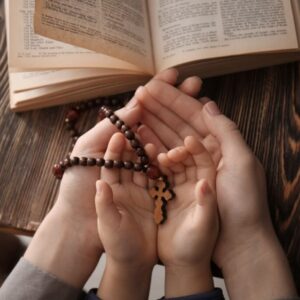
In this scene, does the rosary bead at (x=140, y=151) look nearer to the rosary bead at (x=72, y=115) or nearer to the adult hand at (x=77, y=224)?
the adult hand at (x=77, y=224)

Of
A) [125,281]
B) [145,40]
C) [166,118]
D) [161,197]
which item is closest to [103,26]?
[145,40]

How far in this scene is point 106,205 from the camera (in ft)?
1.84

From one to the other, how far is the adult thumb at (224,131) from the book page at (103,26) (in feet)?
0.40

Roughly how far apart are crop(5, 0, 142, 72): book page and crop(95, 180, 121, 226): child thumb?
0.21 meters

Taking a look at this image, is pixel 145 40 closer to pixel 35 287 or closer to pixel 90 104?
pixel 90 104

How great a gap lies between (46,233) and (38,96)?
0.77ft

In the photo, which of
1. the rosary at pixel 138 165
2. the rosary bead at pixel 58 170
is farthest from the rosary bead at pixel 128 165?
the rosary bead at pixel 58 170

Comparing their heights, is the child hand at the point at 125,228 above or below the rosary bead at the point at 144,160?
below

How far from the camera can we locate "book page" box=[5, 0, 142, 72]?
2.18 feet

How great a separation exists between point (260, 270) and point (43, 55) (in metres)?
0.47

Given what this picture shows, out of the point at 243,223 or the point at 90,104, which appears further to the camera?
the point at 90,104

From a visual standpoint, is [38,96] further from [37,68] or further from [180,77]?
[180,77]

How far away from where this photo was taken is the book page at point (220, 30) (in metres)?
0.65

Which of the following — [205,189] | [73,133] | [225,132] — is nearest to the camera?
[205,189]
